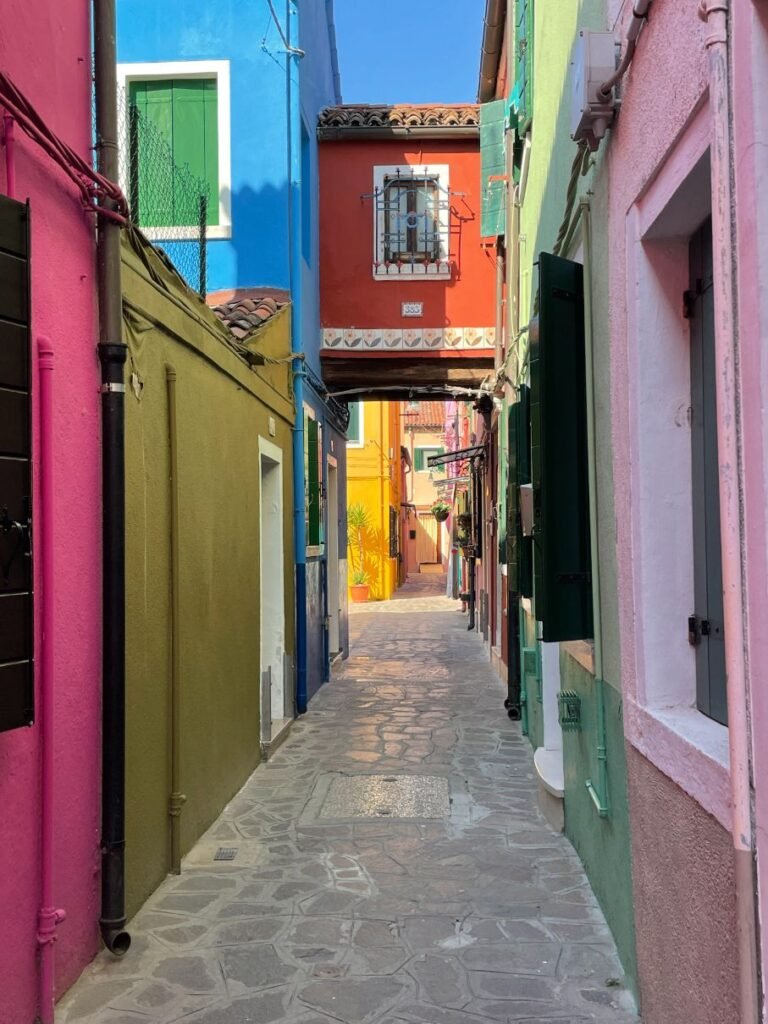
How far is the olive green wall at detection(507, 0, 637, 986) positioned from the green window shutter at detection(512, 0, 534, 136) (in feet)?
3.17

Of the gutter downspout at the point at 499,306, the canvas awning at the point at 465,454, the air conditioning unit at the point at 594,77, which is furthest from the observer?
the canvas awning at the point at 465,454

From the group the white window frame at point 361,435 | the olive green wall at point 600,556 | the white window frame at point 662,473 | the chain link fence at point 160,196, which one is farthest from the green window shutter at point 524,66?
the white window frame at point 361,435

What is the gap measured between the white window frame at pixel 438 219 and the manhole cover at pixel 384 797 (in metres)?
6.79

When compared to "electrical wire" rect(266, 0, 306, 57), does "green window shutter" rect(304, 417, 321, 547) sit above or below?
below

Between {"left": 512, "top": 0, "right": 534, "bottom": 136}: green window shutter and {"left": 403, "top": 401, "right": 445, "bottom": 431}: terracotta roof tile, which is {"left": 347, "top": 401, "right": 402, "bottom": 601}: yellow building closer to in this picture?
{"left": 512, "top": 0, "right": 534, "bottom": 136}: green window shutter

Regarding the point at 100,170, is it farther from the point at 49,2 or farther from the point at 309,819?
the point at 309,819

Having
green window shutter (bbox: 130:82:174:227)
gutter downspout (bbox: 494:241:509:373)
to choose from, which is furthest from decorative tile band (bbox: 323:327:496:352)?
green window shutter (bbox: 130:82:174:227)

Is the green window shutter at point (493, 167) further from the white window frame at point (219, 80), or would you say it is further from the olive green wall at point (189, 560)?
the olive green wall at point (189, 560)

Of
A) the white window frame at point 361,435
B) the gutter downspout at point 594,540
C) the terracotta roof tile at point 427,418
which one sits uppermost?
the terracotta roof tile at point 427,418

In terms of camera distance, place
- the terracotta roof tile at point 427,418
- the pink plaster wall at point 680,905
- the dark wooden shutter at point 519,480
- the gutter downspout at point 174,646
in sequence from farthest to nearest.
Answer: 1. the terracotta roof tile at point 427,418
2. the dark wooden shutter at point 519,480
3. the gutter downspout at point 174,646
4. the pink plaster wall at point 680,905

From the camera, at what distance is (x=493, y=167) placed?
977 cm

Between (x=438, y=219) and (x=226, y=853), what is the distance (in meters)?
8.68

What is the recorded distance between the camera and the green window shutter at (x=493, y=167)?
9734 mm

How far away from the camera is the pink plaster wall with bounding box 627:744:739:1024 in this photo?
2.25 meters
